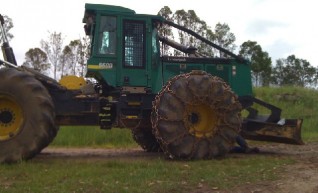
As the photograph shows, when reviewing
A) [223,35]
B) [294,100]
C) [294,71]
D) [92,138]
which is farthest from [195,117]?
[294,71]

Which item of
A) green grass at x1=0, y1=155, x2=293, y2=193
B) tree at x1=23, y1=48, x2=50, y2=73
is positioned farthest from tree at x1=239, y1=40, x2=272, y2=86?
green grass at x1=0, y1=155, x2=293, y2=193

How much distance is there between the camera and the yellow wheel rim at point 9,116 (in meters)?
10.9

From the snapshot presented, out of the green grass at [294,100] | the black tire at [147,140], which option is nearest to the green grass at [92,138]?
Result: the black tire at [147,140]

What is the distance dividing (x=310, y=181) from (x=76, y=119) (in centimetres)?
580

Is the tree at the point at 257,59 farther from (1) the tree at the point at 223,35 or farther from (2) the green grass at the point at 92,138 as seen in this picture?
(2) the green grass at the point at 92,138

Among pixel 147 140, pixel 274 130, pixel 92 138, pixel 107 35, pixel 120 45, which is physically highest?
pixel 107 35

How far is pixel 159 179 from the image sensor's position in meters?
8.66

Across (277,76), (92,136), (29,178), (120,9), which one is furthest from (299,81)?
(29,178)

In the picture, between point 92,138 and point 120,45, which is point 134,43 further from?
point 92,138

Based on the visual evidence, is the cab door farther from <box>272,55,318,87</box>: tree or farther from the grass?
<box>272,55,318,87</box>: tree

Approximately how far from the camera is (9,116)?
11031 millimetres

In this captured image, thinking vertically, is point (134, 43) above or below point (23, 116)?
above

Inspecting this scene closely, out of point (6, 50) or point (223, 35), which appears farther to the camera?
point (223, 35)

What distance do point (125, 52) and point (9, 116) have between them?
3.04 m
